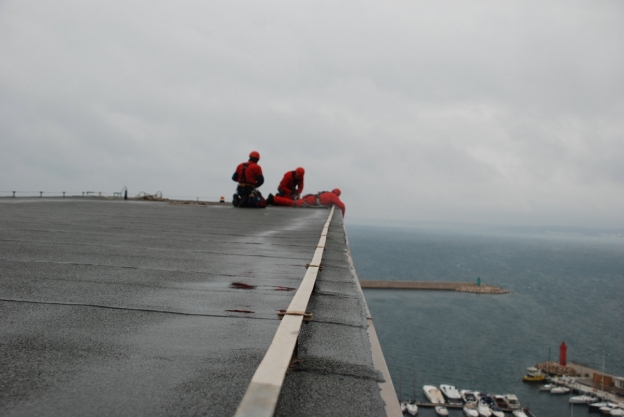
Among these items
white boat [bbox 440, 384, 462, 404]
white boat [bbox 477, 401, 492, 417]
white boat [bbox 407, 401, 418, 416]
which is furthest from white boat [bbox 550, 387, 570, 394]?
white boat [bbox 407, 401, 418, 416]

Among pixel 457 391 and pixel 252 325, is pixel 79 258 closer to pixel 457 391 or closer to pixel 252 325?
pixel 252 325

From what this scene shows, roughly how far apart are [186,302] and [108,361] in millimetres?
994

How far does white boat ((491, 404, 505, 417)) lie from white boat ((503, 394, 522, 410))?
1.60m

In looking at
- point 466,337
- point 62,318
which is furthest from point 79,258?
point 466,337

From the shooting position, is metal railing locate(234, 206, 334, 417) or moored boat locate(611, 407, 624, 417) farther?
moored boat locate(611, 407, 624, 417)

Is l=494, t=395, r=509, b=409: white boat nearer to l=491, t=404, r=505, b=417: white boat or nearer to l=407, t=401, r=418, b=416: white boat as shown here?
l=491, t=404, r=505, b=417: white boat

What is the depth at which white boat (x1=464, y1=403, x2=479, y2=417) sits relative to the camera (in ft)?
103

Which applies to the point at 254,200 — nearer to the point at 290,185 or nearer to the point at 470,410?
the point at 290,185

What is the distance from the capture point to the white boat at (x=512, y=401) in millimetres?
33425

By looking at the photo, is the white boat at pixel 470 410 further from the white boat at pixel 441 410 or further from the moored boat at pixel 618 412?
the moored boat at pixel 618 412

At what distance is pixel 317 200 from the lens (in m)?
18.6

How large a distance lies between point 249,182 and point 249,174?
0.30 m

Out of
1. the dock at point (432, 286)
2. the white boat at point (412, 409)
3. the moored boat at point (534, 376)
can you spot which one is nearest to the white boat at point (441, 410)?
the white boat at point (412, 409)

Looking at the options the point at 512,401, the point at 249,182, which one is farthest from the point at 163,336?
the point at 512,401
